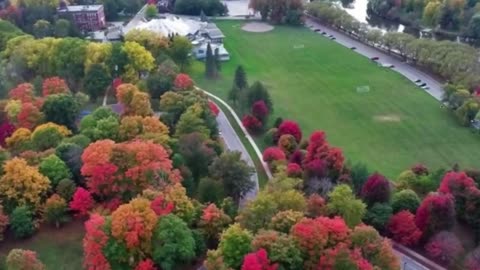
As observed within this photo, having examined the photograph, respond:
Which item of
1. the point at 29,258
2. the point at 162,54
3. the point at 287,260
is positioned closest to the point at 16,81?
the point at 162,54

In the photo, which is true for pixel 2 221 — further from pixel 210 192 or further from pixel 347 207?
pixel 347 207

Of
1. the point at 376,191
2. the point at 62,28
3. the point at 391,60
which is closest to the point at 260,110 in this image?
the point at 376,191

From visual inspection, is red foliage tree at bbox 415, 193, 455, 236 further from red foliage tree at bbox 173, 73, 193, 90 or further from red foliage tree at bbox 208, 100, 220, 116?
red foliage tree at bbox 173, 73, 193, 90

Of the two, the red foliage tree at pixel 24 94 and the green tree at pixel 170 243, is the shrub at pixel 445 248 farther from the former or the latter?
the red foliage tree at pixel 24 94

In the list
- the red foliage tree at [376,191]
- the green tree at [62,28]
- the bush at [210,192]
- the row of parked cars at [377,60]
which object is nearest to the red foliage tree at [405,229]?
the red foliage tree at [376,191]

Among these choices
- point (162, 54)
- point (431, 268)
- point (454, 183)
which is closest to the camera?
point (431, 268)

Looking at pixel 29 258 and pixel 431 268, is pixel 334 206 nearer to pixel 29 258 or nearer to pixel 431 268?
pixel 431 268
